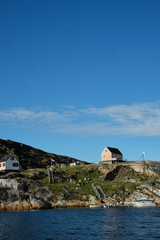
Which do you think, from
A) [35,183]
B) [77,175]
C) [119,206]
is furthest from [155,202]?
[35,183]

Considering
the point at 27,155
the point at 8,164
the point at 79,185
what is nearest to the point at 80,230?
the point at 79,185

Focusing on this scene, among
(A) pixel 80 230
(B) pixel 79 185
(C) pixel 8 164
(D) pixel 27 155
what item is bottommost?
(A) pixel 80 230

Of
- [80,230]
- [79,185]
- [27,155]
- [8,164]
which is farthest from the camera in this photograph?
[27,155]

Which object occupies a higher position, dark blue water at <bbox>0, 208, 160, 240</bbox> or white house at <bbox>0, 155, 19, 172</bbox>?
white house at <bbox>0, 155, 19, 172</bbox>

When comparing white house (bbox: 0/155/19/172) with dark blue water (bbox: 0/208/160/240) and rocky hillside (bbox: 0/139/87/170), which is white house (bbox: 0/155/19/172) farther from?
dark blue water (bbox: 0/208/160/240)

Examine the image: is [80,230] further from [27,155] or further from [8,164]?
[27,155]

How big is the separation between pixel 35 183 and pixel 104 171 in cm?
3213

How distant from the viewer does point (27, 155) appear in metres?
165

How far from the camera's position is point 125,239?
3384cm

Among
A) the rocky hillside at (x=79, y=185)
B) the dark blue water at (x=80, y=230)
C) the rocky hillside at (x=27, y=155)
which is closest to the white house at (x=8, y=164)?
the rocky hillside at (x=79, y=185)

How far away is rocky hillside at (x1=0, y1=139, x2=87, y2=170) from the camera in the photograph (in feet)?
487

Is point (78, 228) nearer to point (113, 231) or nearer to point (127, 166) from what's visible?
point (113, 231)

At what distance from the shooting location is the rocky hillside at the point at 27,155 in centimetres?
14850

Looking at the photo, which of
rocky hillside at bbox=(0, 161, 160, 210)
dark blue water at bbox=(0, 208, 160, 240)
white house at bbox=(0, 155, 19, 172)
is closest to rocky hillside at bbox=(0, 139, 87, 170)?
white house at bbox=(0, 155, 19, 172)
